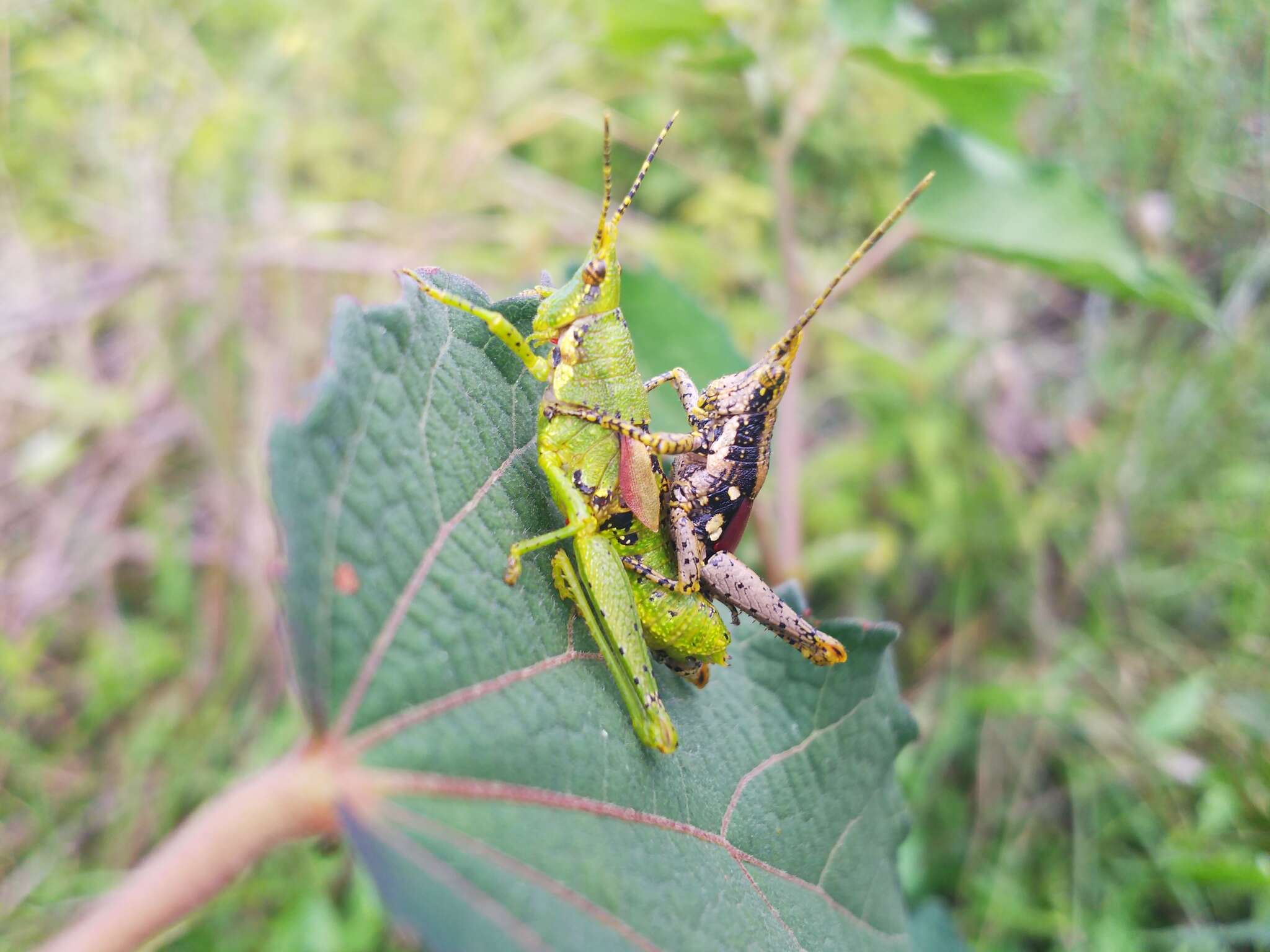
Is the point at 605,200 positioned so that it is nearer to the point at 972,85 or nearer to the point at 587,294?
the point at 587,294

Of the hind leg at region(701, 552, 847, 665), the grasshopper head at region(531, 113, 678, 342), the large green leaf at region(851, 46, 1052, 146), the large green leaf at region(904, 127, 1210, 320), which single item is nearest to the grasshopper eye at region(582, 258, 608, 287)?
the grasshopper head at region(531, 113, 678, 342)

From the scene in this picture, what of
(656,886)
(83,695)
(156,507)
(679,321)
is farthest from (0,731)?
(656,886)

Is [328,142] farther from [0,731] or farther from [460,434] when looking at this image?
[460,434]

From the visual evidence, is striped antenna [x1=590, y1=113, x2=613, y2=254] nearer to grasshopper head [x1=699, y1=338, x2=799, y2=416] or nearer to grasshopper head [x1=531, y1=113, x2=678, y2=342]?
grasshopper head [x1=531, y1=113, x2=678, y2=342]

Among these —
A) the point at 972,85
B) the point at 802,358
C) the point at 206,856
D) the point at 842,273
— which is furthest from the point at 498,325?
the point at 802,358

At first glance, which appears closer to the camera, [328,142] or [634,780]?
[634,780]

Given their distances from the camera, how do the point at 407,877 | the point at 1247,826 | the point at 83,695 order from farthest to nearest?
the point at 83,695 → the point at 1247,826 → the point at 407,877
